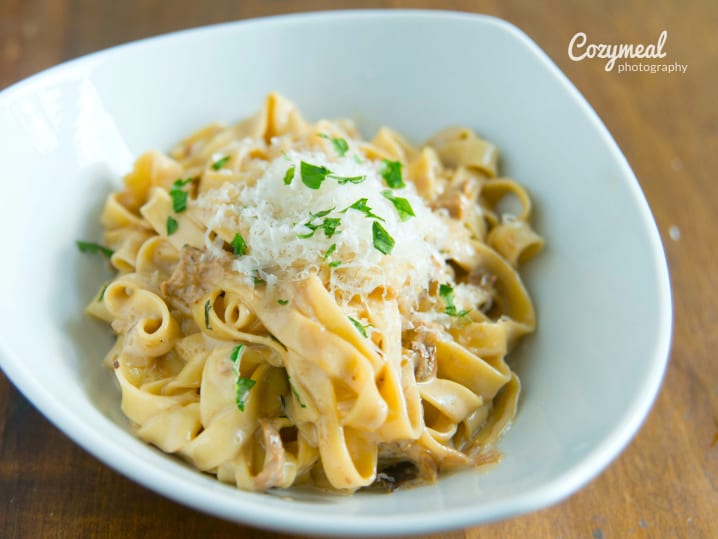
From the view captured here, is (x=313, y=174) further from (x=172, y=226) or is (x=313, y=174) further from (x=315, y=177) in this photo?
(x=172, y=226)

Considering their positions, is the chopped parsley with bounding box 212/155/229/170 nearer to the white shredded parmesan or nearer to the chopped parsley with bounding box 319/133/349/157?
the white shredded parmesan

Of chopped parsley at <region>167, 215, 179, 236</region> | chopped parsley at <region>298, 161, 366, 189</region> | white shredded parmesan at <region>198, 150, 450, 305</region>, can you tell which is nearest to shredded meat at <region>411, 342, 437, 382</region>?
white shredded parmesan at <region>198, 150, 450, 305</region>

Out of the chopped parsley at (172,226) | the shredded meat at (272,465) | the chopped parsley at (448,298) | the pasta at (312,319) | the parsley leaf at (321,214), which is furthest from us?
the chopped parsley at (172,226)

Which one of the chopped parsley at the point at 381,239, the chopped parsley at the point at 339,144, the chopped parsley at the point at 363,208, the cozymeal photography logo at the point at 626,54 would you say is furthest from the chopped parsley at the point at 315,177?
the cozymeal photography logo at the point at 626,54

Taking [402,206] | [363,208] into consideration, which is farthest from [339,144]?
[363,208]

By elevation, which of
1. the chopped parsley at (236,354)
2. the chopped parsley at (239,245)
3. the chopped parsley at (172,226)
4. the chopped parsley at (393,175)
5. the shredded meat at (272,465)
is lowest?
the shredded meat at (272,465)

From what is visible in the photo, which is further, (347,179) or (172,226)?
(172,226)

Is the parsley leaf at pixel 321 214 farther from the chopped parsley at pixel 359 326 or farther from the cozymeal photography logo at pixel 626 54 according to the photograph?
the cozymeal photography logo at pixel 626 54
